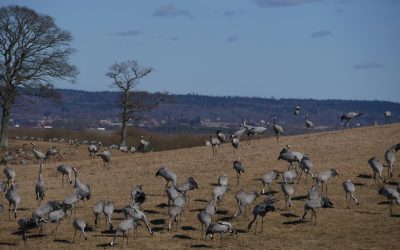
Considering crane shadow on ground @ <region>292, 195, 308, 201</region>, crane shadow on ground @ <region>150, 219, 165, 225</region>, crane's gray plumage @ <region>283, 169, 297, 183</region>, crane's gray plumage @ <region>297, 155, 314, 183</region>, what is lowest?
crane shadow on ground @ <region>150, 219, 165, 225</region>

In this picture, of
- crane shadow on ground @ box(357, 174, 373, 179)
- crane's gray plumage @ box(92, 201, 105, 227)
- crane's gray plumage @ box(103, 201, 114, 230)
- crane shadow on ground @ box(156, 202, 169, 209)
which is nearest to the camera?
crane's gray plumage @ box(103, 201, 114, 230)

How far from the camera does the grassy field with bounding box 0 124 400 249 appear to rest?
23.9 m

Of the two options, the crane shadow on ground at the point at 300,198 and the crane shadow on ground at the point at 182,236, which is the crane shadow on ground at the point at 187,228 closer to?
the crane shadow on ground at the point at 182,236

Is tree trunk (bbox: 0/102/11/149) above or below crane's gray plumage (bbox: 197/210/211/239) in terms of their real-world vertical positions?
above

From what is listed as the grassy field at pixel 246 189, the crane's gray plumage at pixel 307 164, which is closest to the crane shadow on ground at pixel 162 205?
the grassy field at pixel 246 189

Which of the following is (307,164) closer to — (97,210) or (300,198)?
(300,198)

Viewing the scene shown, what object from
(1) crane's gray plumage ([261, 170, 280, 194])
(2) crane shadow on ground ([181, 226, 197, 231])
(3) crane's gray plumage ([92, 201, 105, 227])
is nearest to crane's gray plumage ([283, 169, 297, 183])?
(1) crane's gray plumage ([261, 170, 280, 194])

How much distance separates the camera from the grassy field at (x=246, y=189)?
23906 millimetres

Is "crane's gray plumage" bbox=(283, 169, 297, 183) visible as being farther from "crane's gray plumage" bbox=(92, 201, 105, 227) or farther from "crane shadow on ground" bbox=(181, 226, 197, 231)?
"crane's gray plumage" bbox=(92, 201, 105, 227)

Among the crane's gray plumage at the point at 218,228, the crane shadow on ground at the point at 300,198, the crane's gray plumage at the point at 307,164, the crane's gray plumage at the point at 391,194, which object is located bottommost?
the crane's gray plumage at the point at 218,228

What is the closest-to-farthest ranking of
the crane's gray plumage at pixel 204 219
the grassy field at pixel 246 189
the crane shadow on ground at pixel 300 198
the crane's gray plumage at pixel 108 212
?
the grassy field at pixel 246 189 < the crane's gray plumage at pixel 204 219 < the crane's gray plumage at pixel 108 212 < the crane shadow on ground at pixel 300 198

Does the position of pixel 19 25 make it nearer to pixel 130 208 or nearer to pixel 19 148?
pixel 19 148

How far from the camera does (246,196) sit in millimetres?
27156

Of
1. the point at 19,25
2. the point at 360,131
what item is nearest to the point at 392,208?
the point at 360,131
